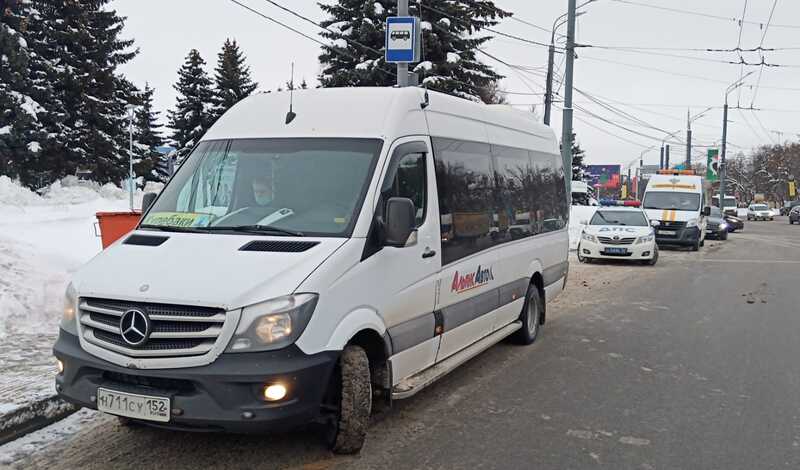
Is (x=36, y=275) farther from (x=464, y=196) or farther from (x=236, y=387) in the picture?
(x=236, y=387)

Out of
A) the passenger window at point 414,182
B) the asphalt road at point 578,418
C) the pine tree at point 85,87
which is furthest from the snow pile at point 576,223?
the pine tree at point 85,87

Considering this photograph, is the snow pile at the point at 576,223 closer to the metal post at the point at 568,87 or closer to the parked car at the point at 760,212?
the metal post at the point at 568,87

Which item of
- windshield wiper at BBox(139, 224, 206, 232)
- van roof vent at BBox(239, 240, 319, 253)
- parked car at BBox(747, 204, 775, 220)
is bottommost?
parked car at BBox(747, 204, 775, 220)

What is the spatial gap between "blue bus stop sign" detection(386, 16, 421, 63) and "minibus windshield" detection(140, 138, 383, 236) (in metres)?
7.54

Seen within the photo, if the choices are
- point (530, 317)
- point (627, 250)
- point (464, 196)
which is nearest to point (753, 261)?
point (627, 250)

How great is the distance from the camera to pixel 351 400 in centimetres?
429

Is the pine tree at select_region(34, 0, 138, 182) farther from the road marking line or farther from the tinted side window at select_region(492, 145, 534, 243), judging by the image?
the tinted side window at select_region(492, 145, 534, 243)

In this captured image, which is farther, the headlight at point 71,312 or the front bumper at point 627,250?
the front bumper at point 627,250

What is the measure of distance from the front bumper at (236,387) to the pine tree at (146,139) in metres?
36.0

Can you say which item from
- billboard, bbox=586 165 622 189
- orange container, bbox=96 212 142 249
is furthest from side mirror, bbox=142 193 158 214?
billboard, bbox=586 165 622 189

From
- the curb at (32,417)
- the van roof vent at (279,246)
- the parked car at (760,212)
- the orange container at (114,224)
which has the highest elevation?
the van roof vent at (279,246)

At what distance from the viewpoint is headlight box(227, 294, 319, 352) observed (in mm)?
3840

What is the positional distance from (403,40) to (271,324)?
9.38 m

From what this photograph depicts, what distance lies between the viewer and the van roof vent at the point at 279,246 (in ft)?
13.9
